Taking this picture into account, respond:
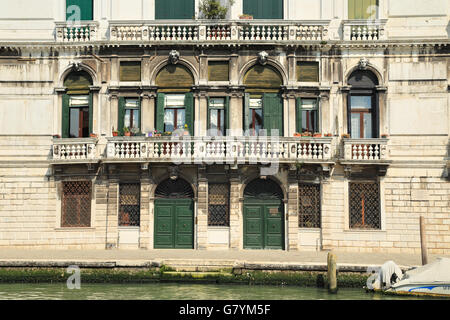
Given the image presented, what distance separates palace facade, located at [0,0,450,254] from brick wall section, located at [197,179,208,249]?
42 millimetres

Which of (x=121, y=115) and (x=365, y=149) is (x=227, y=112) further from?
(x=365, y=149)

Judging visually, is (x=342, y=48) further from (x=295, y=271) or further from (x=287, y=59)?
(x=295, y=271)

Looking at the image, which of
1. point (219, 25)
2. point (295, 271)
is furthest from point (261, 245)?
point (219, 25)

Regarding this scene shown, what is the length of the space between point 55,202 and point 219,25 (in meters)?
9.56

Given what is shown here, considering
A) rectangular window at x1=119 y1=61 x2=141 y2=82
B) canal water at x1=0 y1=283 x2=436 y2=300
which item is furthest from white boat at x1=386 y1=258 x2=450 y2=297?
rectangular window at x1=119 y1=61 x2=141 y2=82

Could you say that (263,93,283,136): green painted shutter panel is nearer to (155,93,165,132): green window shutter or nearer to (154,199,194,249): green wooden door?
(155,93,165,132): green window shutter

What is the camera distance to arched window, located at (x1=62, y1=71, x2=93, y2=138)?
25406 millimetres

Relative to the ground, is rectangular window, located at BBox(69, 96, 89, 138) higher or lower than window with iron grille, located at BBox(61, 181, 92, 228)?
higher

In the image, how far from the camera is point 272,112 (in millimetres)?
25094

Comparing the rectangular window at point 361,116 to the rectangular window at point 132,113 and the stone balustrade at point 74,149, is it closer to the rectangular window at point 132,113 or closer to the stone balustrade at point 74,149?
the rectangular window at point 132,113

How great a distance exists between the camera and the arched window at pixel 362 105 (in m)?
25.1

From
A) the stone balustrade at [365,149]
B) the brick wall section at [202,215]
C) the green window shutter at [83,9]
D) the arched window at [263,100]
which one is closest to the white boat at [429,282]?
the stone balustrade at [365,149]

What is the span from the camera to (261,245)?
80.8 ft

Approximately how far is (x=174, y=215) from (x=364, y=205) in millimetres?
7452
